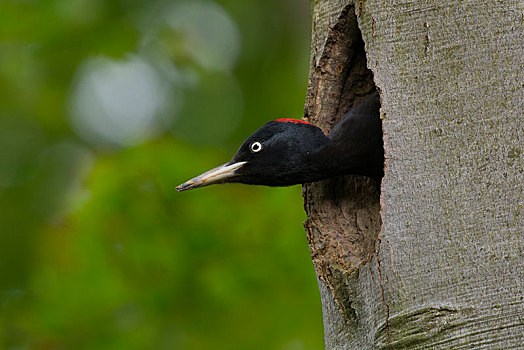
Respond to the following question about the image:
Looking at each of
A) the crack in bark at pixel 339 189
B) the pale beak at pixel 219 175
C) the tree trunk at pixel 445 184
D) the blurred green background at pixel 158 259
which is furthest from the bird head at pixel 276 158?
the blurred green background at pixel 158 259

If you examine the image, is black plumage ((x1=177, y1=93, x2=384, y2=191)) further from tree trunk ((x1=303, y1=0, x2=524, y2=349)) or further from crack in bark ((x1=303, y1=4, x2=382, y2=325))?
tree trunk ((x1=303, y1=0, x2=524, y2=349))

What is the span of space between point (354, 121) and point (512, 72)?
3.68 feet

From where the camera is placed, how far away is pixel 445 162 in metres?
2.90

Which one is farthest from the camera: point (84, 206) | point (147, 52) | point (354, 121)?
point (147, 52)

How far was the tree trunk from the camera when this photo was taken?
2.73 metres

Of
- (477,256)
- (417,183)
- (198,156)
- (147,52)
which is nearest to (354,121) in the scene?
(417,183)

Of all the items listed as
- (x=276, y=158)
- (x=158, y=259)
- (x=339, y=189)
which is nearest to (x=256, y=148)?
(x=276, y=158)

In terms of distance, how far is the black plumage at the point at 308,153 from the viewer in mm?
3898

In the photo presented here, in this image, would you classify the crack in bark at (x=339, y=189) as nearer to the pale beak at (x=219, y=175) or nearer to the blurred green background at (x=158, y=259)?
the pale beak at (x=219, y=175)

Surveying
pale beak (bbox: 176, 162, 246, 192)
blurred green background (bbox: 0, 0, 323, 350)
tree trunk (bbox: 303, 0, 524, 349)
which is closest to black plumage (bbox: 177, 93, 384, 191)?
pale beak (bbox: 176, 162, 246, 192)

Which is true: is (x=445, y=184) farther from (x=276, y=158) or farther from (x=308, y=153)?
(x=276, y=158)

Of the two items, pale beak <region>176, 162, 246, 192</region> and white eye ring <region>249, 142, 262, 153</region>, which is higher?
white eye ring <region>249, 142, 262, 153</region>

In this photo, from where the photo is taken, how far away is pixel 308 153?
3.97 meters

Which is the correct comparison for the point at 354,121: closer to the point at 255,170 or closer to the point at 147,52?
the point at 255,170
